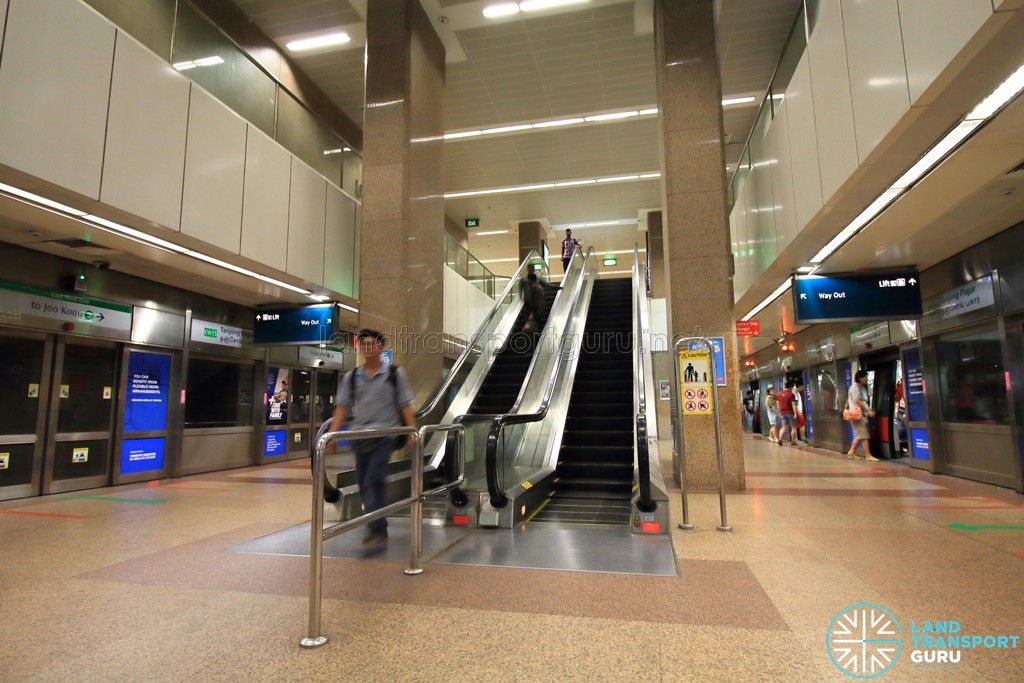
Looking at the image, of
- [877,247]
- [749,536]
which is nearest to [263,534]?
[749,536]

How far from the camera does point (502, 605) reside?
9.80 ft

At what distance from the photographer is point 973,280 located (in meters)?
7.47

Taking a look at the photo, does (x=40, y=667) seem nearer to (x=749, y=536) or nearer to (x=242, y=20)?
(x=749, y=536)

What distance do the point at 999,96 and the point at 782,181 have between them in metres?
4.28

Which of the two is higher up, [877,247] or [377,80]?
[377,80]

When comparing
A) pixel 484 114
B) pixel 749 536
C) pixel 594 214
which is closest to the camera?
pixel 749 536

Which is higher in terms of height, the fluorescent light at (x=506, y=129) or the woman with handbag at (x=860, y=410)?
the fluorescent light at (x=506, y=129)

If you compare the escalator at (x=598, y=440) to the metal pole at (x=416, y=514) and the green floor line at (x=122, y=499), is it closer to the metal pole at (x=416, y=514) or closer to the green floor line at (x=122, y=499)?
the metal pole at (x=416, y=514)

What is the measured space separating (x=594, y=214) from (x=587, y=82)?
8066 mm

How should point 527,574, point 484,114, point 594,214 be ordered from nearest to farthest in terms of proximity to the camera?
point 527,574
point 484,114
point 594,214

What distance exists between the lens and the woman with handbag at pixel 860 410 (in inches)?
416

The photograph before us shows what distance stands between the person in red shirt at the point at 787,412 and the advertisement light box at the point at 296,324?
11488 mm

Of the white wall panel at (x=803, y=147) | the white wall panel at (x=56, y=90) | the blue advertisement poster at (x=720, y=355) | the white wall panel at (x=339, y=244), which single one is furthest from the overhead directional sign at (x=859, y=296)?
the white wall panel at (x=56, y=90)

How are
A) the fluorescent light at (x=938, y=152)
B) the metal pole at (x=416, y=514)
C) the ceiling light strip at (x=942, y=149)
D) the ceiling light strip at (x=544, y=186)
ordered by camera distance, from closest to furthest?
the metal pole at (x=416, y=514)
the ceiling light strip at (x=942, y=149)
the fluorescent light at (x=938, y=152)
the ceiling light strip at (x=544, y=186)
